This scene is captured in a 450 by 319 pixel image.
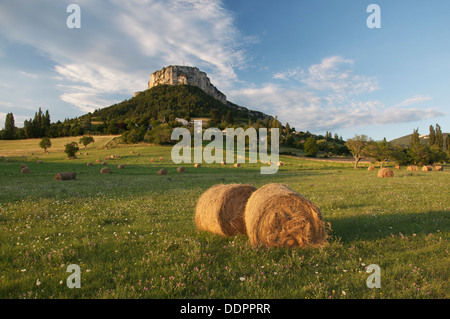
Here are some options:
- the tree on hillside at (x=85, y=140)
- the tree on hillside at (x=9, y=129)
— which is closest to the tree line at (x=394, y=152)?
the tree on hillside at (x=85, y=140)

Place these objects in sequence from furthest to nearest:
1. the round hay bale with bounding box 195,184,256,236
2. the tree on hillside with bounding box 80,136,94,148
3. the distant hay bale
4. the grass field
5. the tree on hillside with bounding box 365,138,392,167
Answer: the tree on hillside with bounding box 80,136,94,148 → the tree on hillside with bounding box 365,138,392,167 → the distant hay bale → the round hay bale with bounding box 195,184,256,236 → the grass field

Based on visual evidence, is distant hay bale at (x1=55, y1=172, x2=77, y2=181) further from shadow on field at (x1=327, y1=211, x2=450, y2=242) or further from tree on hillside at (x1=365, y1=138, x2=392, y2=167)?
tree on hillside at (x1=365, y1=138, x2=392, y2=167)

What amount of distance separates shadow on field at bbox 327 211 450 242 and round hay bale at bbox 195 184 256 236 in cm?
321

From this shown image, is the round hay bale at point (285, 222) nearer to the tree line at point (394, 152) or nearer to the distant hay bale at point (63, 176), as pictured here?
the distant hay bale at point (63, 176)

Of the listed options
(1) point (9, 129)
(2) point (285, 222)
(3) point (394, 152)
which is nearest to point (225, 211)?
(2) point (285, 222)

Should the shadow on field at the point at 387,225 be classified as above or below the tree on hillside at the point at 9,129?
below

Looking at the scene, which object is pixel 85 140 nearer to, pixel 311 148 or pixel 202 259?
pixel 311 148

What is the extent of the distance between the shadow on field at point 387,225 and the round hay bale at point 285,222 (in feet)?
4.20

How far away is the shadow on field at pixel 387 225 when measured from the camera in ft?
26.3

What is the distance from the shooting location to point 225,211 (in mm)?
8469

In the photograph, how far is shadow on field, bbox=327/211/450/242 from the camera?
8023 mm

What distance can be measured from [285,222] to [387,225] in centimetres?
455

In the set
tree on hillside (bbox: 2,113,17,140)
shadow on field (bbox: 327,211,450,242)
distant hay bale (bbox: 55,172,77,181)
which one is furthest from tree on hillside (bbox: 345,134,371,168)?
tree on hillside (bbox: 2,113,17,140)
